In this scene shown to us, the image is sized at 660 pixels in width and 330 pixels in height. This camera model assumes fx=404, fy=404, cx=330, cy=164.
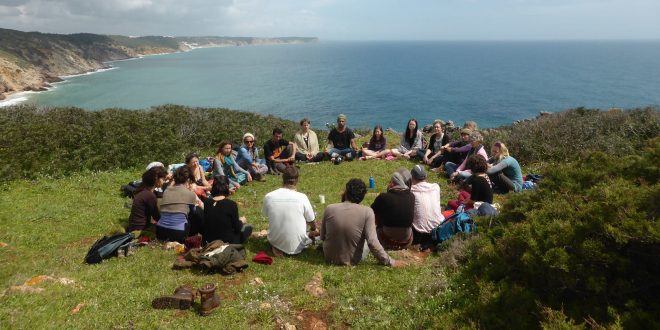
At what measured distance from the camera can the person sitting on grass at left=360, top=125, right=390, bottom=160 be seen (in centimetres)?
1709

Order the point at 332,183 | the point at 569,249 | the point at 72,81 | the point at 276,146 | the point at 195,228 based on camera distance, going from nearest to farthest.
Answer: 1. the point at 569,249
2. the point at 195,228
3. the point at 332,183
4. the point at 276,146
5. the point at 72,81

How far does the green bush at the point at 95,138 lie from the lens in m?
14.2

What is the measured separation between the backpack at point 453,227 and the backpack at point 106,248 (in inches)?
243

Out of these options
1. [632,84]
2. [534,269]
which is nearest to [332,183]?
[534,269]

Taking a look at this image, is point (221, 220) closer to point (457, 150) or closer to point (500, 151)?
point (500, 151)

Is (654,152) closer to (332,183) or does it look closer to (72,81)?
(332,183)

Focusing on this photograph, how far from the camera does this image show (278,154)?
1533 centimetres

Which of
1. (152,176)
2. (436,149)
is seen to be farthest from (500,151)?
(152,176)

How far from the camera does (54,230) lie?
9.59 m

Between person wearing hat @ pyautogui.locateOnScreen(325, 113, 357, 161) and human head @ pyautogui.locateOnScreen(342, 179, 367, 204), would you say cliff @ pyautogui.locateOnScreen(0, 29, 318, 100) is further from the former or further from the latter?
human head @ pyautogui.locateOnScreen(342, 179, 367, 204)

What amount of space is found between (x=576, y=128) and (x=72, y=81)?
11476cm

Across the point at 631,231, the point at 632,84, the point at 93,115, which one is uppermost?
the point at 631,231

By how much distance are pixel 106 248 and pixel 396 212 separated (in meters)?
5.58

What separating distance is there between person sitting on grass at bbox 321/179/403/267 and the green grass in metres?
0.25
